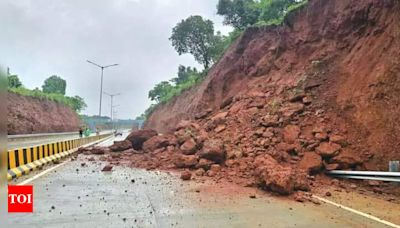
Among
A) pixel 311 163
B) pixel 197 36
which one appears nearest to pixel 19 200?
pixel 311 163

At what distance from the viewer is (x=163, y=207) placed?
23.7 ft

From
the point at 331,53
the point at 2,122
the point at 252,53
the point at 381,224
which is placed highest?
the point at 252,53

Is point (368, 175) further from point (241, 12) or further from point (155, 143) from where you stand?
point (241, 12)

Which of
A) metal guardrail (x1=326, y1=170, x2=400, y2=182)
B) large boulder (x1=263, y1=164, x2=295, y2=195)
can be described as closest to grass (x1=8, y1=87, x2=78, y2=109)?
large boulder (x1=263, y1=164, x2=295, y2=195)

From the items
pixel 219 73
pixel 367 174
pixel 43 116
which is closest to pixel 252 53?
pixel 219 73

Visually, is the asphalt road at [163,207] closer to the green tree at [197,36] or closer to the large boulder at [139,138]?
the large boulder at [139,138]

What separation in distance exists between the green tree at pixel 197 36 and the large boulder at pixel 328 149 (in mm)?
27911

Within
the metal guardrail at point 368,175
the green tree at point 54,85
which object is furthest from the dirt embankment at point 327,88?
the green tree at point 54,85

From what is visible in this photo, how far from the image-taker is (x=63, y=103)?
5812 cm

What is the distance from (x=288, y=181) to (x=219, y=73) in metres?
16.2

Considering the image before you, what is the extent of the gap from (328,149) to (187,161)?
14.6ft

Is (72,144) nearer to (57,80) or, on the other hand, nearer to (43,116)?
(43,116)

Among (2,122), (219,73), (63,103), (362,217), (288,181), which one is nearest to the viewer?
(2,122)

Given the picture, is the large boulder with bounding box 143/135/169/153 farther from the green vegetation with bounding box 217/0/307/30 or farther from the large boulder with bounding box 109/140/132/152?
the green vegetation with bounding box 217/0/307/30
